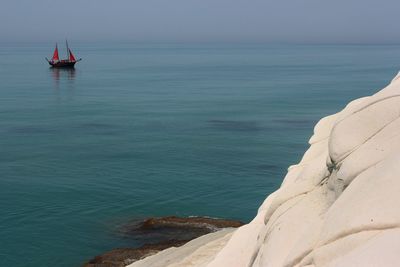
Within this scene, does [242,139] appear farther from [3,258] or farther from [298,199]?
[298,199]

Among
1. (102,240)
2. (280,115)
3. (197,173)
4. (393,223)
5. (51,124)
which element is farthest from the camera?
(280,115)

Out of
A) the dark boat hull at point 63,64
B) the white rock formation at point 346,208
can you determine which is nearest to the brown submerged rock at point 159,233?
the white rock formation at point 346,208

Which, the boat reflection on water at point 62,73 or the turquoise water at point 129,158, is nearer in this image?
the turquoise water at point 129,158

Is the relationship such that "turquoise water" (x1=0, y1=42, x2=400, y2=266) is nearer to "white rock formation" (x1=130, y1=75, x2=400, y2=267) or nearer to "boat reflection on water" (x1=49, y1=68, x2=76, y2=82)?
"white rock formation" (x1=130, y1=75, x2=400, y2=267)

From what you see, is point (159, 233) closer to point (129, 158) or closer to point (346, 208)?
point (129, 158)

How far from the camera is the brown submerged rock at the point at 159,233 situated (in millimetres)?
23984

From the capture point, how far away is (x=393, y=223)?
7.96 metres

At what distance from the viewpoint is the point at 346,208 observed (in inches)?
352

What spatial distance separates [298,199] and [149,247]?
14.5 metres

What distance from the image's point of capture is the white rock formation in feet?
26.4

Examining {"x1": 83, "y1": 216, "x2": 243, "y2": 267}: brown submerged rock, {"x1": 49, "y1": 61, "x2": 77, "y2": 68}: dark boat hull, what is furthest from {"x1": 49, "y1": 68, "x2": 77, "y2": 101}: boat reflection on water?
{"x1": 83, "y1": 216, "x2": 243, "y2": 267}: brown submerged rock

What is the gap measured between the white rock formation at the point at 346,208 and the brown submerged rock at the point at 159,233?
409 inches

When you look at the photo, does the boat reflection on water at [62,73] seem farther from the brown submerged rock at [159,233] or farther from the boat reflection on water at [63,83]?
the brown submerged rock at [159,233]

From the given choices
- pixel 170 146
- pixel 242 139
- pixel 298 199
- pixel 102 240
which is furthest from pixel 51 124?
pixel 298 199
